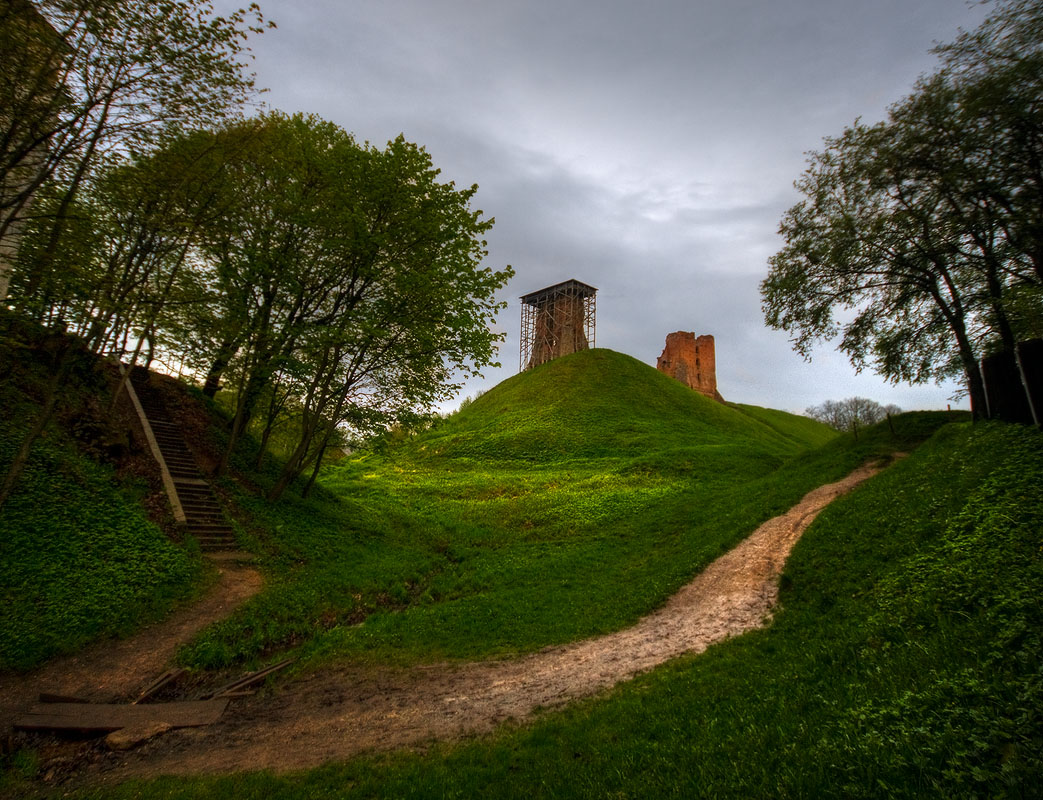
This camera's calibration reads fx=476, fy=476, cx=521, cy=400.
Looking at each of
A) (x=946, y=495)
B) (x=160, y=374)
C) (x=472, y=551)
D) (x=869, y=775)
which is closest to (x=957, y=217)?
(x=946, y=495)

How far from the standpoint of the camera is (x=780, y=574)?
12727mm

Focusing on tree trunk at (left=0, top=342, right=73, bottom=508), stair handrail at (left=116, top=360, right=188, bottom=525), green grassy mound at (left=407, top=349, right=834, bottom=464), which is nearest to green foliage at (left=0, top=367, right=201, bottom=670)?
stair handrail at (left=116, top=360, right=188, bottom=525)

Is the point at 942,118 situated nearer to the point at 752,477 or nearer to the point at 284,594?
the point at 752,477

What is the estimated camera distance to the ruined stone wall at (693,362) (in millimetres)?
79250

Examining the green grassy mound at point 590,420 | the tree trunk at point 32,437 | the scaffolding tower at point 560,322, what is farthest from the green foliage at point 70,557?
the scaffolding tower at point 560,322

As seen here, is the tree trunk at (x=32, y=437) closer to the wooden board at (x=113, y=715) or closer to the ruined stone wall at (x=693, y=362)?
the wooden board at (x=113, y=715)

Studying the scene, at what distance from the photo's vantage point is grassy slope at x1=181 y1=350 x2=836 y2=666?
494 inches

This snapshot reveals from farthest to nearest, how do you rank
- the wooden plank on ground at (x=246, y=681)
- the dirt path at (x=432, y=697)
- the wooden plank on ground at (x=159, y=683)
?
the wooden plank on ground at (x=246, y=681) < the wooden plank on ground at (x=159, y=683) < the dirt path at (x=432, y=697)

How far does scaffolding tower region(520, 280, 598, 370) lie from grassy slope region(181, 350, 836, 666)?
26.8 m

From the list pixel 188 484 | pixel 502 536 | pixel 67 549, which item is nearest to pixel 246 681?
pixel 67 549

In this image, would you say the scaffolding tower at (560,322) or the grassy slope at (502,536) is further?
the scaffolding tower at (560,322)

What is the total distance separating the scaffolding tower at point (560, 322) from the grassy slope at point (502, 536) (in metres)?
26.8

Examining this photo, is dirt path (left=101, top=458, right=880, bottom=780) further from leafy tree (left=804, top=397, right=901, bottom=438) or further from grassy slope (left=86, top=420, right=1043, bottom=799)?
leafy tree (left=804, top=397, right=901, bottom=438)

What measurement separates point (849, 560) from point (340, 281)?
20266mm
